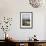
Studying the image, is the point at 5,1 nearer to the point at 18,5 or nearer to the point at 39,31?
the point at 18,5

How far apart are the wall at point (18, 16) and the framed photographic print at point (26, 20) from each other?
117mm

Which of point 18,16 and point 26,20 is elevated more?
point 18,16

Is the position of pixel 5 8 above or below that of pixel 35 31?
above

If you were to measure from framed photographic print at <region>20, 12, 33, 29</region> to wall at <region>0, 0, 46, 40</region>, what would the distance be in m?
0.12

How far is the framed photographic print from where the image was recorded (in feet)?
16.9

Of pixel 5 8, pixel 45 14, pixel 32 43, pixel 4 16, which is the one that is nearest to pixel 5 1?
pixel 5 8

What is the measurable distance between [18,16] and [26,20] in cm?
35

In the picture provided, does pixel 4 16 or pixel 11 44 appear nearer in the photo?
pixel 11 44

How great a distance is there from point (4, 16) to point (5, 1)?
0.59m

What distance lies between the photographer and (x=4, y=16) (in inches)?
202

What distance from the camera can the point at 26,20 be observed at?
5.16m

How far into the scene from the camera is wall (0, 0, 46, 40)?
5113 mm

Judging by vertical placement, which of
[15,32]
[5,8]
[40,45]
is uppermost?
[5,8]

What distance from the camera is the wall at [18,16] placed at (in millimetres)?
5113
